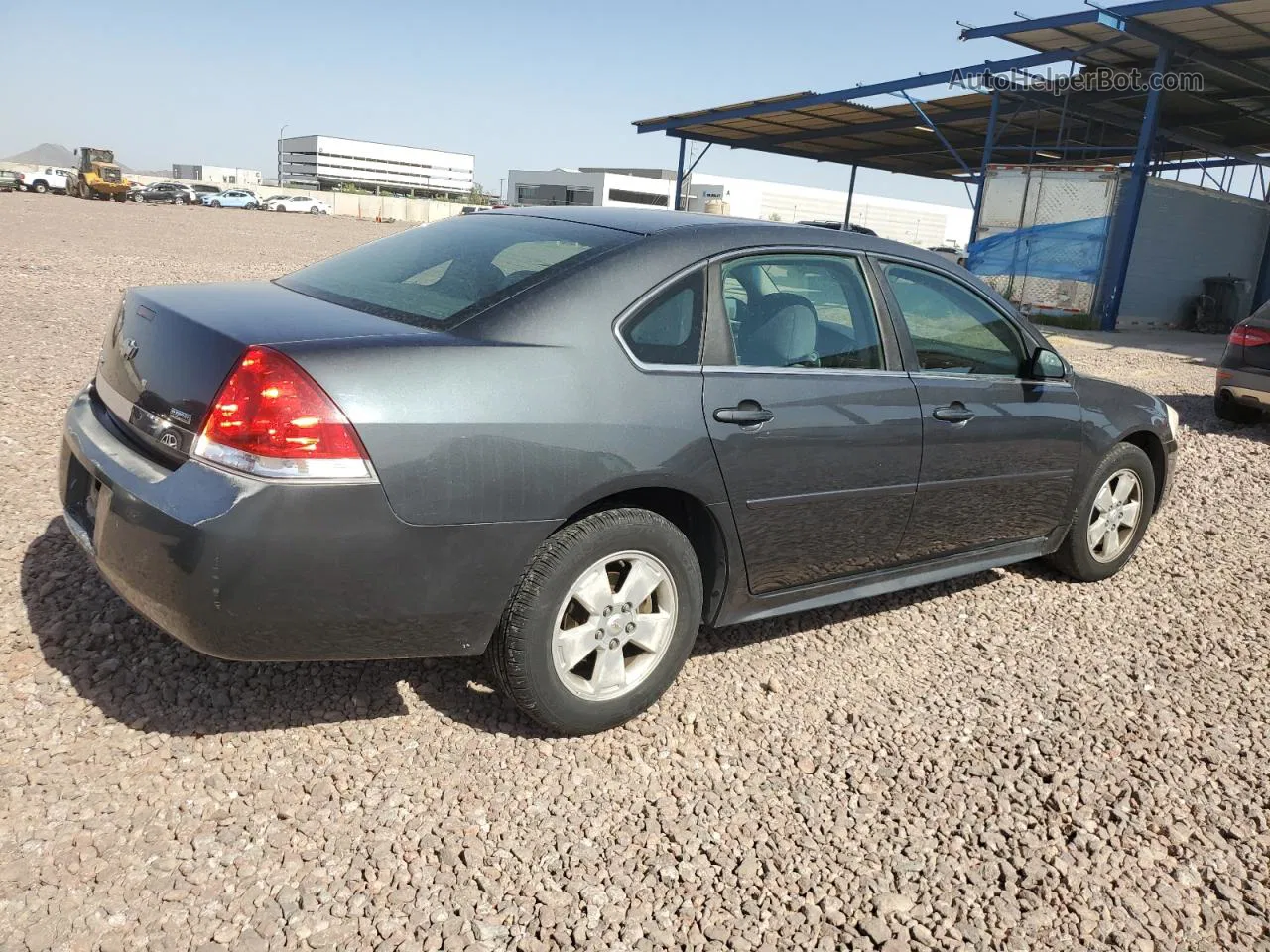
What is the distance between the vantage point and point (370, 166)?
14950 centimetres

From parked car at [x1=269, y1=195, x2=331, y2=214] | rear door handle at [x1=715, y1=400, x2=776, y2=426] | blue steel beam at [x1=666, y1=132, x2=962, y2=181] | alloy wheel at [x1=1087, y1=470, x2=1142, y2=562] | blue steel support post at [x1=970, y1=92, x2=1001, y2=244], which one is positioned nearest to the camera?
rear door handle at [x1=715, y1=400, x2=776, y2=426]

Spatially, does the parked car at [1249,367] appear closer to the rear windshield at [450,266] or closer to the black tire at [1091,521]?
the black tire at [1091,521]

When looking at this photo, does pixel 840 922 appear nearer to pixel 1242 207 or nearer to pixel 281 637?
pixel 281 637

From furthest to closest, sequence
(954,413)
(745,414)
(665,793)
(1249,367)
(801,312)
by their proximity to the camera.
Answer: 1. (1249,367)
2. (954,413)
3. (801,312)
4. (745,414)
5. (665,793)

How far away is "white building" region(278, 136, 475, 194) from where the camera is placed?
144750 mm

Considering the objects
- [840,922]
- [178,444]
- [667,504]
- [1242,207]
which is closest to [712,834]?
[840,922]

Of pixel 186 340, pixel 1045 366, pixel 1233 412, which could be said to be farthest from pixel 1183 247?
pixel 186 340

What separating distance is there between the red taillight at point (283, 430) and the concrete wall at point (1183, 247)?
19.8 m

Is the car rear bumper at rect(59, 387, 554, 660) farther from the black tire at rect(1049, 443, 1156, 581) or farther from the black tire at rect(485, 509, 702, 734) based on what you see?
the black tire at rect(1049, 443, 1156, 581)

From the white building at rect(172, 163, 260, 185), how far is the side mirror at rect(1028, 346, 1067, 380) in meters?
154

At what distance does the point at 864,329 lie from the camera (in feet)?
12.5

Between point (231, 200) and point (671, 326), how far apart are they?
6861cm

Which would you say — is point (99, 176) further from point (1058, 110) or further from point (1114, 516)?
point (1114, 516)

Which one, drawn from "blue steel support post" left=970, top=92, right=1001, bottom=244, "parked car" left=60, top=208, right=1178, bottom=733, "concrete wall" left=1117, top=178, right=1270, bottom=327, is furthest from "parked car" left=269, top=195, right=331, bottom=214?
"parked car" left=60, top=208, right=1178, bottom=733
